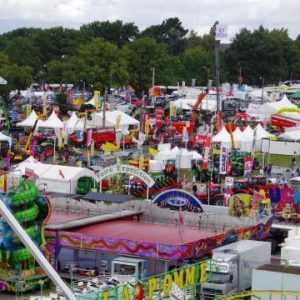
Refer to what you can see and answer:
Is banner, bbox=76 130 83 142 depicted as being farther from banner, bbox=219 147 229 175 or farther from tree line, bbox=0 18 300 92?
tree line, bbox=0 18 300 92

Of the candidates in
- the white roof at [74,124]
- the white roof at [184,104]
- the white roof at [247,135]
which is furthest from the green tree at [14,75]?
the white roof at [247,135]

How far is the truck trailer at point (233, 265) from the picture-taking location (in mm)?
17969

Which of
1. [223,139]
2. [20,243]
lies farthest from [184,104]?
[20,243]

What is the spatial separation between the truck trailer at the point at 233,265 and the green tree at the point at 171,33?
309 ft

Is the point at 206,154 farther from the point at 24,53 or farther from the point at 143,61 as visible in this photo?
the point at 24,53

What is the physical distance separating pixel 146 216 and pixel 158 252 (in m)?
3.94

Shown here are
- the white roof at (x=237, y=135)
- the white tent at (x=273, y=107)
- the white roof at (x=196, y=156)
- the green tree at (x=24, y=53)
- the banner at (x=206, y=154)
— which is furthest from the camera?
the green tree at (x=24, y=53)

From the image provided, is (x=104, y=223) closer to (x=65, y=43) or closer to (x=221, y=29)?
(x=221, y=29)

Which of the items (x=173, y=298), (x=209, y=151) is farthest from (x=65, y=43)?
(x=173, y=298)

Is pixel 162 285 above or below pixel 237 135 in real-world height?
below

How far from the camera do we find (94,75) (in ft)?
217

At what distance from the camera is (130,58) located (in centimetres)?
7088

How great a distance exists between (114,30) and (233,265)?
81.5 meters

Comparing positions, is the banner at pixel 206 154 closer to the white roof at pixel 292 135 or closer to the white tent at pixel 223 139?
the white tent at pixel 223 139
